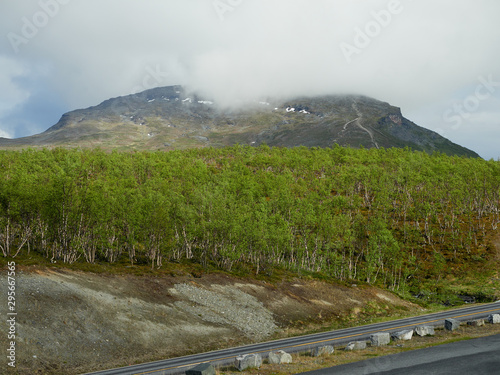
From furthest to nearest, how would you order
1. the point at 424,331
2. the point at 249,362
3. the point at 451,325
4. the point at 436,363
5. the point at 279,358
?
the point at 451,325 → the point at 424,331 → the point at 279,358 → the point at 249,362 → the point at 436,363

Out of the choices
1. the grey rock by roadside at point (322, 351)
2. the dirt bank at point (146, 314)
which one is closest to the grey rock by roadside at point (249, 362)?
the grey rock by roadside at point (322, 351)

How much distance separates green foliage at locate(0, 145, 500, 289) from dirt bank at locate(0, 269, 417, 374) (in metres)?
10.6

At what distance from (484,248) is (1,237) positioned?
108m

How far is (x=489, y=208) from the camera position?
120 metres

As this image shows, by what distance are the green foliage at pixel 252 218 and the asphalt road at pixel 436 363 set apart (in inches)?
1870

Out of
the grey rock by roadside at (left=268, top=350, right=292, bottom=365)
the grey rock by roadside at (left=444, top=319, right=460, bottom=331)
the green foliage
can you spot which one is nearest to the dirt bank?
the green foliage

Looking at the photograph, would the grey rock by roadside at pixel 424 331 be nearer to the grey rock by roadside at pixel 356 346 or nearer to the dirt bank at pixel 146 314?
the grey rock by roadside at pixel 356 346

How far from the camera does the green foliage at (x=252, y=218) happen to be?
60.0m

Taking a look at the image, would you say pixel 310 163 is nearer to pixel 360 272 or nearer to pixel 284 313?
pixel 360 272

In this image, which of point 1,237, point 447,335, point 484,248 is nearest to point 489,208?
point 484,248

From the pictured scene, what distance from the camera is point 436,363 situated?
74.9ft

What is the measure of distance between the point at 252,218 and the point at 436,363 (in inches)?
2367

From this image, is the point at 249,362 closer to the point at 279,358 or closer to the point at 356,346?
the point at 279,358

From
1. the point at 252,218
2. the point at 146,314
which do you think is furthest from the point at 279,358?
the point at 252,218
